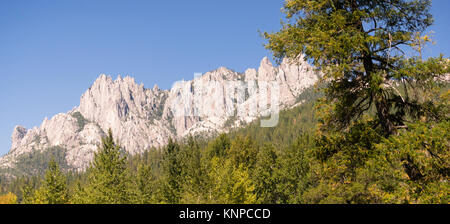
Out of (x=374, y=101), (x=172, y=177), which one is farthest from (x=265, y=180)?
(x=374, y=101)

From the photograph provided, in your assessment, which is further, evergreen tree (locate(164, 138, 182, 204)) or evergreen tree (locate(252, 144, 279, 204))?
evergreen tree (locate(252, 144, 279, 204))

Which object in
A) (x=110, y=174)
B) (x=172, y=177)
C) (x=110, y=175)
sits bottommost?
(x=172, y=177)

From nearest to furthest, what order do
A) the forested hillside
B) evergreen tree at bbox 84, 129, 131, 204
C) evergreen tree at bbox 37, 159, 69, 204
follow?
the forested hillside → evergreen tree at bbox 84, 129, 131, 204 → evergreen tree at bbox 37, 159, 69, 204

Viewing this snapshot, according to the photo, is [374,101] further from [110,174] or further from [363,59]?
[110,174]

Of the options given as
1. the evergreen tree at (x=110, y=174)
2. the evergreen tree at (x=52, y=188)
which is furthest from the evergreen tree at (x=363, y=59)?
the evergreen tree at (x=52, y=188)

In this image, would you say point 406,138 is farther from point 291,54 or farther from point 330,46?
point 291,54

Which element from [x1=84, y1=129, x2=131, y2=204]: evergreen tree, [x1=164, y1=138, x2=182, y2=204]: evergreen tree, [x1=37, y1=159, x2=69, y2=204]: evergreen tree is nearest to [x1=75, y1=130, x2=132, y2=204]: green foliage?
[x1=84, y1=129, x2=131, y2=204]: evergreen tree

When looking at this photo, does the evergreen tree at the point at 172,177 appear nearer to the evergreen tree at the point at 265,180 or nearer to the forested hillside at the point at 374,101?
the evergreen tree at the point at 265,180

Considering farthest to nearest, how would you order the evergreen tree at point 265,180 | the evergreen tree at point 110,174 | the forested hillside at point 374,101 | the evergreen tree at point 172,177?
the evergreen tree at point 265,180 < the evergreen tree at point 172,177 < the evergreen tree at point 110,174 < the forested hillside at point 374,101

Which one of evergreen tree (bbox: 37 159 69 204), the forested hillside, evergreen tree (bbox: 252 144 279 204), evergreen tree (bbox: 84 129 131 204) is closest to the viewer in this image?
the forested hillside

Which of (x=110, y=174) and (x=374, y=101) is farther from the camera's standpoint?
(x=110, y=174)

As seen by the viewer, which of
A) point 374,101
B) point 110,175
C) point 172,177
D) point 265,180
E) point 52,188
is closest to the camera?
point 374,101

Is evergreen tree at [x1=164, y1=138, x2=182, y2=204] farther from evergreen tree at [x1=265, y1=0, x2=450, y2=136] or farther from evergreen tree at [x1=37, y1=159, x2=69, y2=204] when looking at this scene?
evergreen tree at [x1=265, y1=0, x2=450, y2=136]

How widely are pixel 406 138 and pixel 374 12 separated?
3.70 meters
